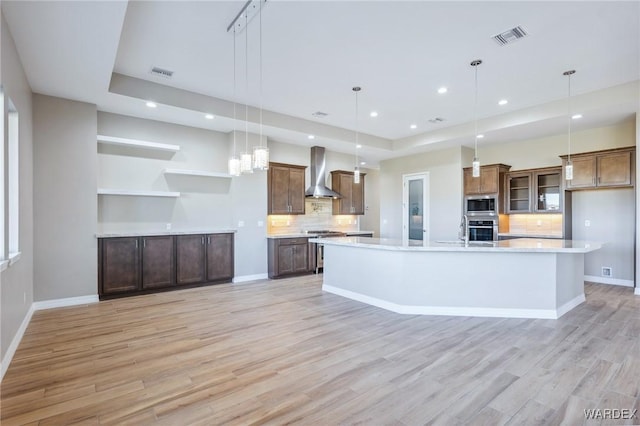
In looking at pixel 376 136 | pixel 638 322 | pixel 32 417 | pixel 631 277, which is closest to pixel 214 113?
pixel 376 136

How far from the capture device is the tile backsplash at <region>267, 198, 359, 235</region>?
7.09 metres

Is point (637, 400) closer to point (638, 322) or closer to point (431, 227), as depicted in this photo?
point (638, 322)

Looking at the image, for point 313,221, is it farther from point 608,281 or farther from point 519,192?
point 608,281

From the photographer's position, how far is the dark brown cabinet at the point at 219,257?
19.0 ft

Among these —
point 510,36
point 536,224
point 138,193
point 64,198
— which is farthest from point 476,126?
point 64,198

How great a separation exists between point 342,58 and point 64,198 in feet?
13.9

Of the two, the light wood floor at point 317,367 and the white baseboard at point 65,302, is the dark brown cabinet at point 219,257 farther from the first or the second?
the white baseboard at point 65,302

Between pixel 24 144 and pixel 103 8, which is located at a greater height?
pixel 103 8

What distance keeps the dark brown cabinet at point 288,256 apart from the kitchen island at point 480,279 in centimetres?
250

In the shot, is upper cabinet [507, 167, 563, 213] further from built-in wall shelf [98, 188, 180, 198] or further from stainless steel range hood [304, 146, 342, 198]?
built-in wall shelf [98, 188, 180, 198]

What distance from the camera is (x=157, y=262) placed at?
5242 millimetres

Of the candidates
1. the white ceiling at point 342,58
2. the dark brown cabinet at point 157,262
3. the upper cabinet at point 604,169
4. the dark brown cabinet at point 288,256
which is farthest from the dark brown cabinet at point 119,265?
the upper cabinet at point 604,169

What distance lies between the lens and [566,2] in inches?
114

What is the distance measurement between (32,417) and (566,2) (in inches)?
206
